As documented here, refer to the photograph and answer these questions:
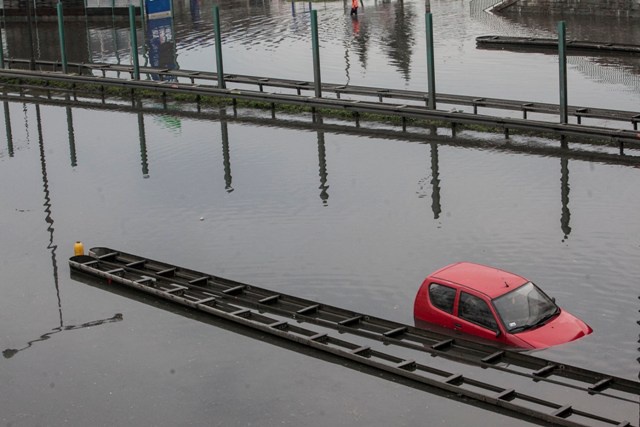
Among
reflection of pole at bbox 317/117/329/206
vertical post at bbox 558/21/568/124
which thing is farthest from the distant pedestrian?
vertical post at bbox 558/21/568/124

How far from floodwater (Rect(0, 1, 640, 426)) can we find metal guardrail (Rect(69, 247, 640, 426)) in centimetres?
33

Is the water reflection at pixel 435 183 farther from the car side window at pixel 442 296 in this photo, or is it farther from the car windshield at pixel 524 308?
the car windshield at pixel 524 308

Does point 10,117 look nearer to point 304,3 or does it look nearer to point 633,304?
point 633,304

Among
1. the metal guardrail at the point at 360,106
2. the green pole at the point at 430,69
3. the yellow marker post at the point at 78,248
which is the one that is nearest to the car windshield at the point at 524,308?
the yellow marker post at the point at 78,248

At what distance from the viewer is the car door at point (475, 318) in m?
19.6

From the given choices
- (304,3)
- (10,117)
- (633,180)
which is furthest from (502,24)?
(633,180)

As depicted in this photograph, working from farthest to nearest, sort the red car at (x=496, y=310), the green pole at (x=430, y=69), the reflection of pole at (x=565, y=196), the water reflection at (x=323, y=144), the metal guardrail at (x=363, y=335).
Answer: the green pole at (x=430, y=69) < the water reflection at (x=323, y=144) < the reflection of pole at (x=565, y=196) < the red car at (x=496, y=310) < the metal guardrail at (x=363, y=335)

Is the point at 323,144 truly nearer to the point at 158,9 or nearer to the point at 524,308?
the point at 524,308

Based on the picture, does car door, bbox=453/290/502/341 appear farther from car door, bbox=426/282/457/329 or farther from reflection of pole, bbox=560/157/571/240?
reflection of pole, bbox=560/157/571/240

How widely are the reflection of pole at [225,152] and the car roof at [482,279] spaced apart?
10908 millimetres

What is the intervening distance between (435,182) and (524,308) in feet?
34.6

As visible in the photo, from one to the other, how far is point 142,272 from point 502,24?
41.2 metres

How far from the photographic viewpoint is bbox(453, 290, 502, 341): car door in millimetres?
19641

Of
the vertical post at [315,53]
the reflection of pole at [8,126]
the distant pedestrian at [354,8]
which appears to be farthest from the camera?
the distant pedestrian at [354,8]
